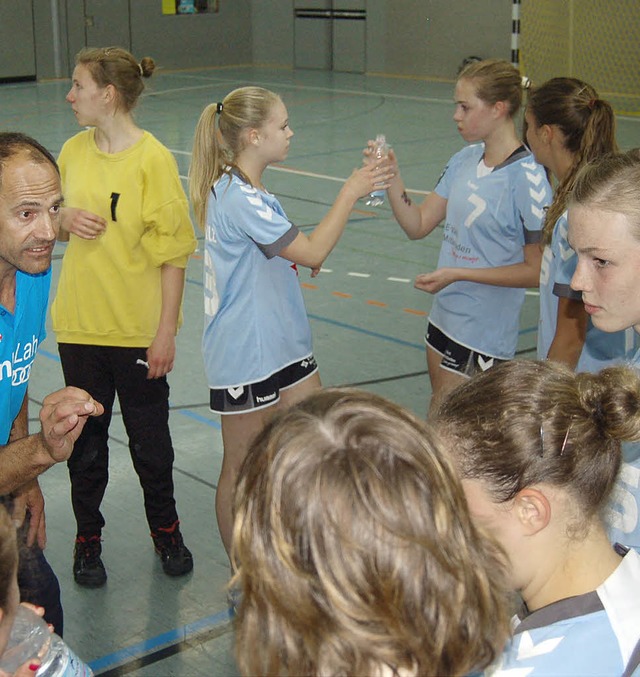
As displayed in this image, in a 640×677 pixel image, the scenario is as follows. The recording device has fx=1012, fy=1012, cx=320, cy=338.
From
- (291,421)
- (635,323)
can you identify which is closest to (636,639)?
(291,421)

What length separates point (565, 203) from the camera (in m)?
3.26

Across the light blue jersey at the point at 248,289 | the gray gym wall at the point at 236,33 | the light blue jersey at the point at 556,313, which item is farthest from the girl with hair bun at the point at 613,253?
the gray gym wall at the point at 236,33

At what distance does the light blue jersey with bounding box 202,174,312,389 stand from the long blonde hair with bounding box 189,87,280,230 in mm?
66

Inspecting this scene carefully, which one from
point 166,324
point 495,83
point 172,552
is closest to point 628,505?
point 166,324

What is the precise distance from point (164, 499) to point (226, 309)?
2.63ft

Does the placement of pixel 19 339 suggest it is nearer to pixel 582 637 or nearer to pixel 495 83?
pixel 582 637

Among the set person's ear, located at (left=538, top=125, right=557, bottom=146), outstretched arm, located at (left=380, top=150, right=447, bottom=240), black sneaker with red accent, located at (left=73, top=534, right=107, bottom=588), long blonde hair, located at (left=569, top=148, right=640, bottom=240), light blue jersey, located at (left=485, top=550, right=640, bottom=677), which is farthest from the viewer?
outstretched arm, located at (left=380, top=150, right=447, bottom=240)

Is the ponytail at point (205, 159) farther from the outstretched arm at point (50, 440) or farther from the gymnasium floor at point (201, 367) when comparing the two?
the gymnasium floor at point (201, 367)

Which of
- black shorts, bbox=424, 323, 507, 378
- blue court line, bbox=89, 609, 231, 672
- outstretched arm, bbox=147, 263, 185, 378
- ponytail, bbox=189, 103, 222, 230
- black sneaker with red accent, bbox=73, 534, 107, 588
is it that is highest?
ponytail, bbox=189, 103, 222, 230

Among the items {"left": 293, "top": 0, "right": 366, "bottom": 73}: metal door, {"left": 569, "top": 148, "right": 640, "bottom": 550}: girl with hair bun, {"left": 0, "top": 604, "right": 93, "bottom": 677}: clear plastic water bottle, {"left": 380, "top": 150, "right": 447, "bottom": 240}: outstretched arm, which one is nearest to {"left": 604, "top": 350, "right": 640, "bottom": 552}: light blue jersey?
{"left": 569, "top": 148, "right": 640, "bottom": 550}: girl with hair bun

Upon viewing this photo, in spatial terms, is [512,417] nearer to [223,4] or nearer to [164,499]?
[164,499]

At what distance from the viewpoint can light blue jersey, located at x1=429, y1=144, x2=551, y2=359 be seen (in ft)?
12.4

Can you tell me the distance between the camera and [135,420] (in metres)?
3.71

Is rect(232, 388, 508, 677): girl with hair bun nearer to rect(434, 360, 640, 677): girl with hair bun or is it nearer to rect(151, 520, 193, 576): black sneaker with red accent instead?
rect(434, 360, 640, 677): girl with hair bun
